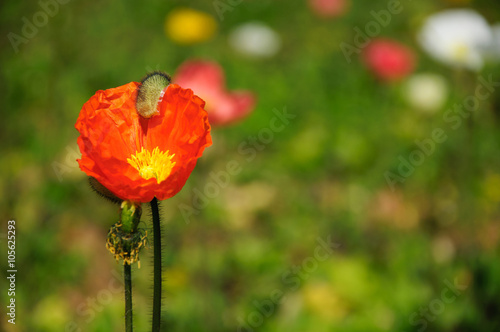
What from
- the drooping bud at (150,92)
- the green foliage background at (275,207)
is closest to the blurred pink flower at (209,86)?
the green foliage background at (275,207)

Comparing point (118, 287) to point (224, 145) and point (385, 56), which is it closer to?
point (224, 145)

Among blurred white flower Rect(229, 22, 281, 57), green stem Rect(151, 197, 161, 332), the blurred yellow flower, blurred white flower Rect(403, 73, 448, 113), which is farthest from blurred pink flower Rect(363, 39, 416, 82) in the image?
green stem Rect(151, 197, 161, 332)

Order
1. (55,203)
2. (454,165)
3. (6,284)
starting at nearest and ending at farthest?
1. (6,284)
2. (55,203)
3. (454,165)

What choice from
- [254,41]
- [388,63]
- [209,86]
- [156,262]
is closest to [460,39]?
[388,63]

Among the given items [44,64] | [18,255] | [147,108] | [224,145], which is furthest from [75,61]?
[147,108]

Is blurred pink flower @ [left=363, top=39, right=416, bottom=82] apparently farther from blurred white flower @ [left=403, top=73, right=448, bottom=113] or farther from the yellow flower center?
the yellow flower center

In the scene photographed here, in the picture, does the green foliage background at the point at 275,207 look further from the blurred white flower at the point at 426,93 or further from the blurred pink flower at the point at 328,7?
the blurred pink flower at the point at 328,7

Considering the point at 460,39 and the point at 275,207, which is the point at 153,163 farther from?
the point at 460,39
